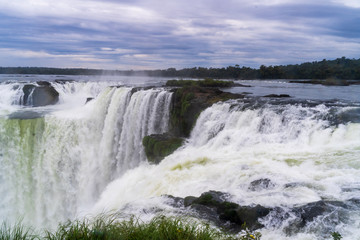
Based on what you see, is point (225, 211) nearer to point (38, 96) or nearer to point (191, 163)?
point (191, 163)

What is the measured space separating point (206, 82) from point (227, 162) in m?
19.0

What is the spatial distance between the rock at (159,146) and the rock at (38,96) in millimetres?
15595

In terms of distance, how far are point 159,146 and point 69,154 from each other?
609 cm

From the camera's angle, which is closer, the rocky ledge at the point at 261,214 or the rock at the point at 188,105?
the rocky ledge at the point at 261,214

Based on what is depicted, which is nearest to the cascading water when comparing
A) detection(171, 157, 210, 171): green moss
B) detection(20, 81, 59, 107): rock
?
detection(171, 157, 210, 171): green moss

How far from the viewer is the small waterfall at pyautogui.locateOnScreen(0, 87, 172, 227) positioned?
567 inches

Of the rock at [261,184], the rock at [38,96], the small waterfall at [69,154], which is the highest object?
the rock at [38,96]

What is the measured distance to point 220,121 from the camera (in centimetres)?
1169

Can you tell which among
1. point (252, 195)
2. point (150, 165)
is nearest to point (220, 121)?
point (150, 165)

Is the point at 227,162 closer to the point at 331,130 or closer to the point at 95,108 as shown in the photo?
the point at 331,130

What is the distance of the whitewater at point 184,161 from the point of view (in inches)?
228

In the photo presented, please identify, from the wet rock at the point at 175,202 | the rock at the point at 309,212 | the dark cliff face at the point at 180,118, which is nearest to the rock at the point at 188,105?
the dark cliff face at the point at 180,118

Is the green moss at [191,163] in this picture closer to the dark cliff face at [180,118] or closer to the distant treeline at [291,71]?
the dark cliff face at [180,118]

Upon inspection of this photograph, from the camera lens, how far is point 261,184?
252 inches
